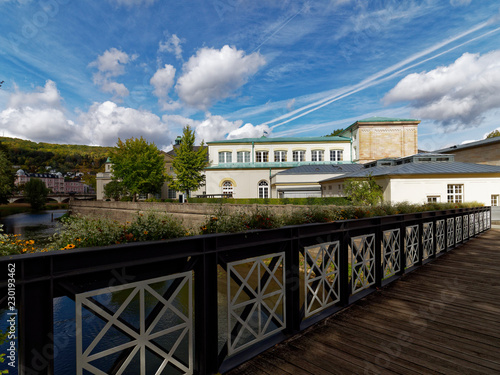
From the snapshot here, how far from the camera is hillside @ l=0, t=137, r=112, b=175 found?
419ft

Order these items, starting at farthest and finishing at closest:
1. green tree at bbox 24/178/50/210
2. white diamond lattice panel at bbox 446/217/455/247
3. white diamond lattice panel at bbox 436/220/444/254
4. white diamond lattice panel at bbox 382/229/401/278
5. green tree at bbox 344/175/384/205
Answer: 1. green tree at bbox 24/178/50/210
2. green tree at bbox 344/175/384/205
3. white diamond lattice panel at bbox 446/217/455/247
4. white diamond lattice panel at bbox 436/220/444/254
5. white diamond lattice panel at bbox 382/229/401/278

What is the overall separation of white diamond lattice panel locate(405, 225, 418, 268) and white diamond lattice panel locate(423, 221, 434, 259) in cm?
85

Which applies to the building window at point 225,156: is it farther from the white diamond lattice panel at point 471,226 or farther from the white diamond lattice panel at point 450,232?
the white diamond lattice panel at point 450,232

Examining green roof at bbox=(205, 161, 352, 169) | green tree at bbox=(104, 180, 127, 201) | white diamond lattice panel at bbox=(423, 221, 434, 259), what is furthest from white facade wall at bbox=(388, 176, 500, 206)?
green tree at bbox=(104, 180, 127, 201)

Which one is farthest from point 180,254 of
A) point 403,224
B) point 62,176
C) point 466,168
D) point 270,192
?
point 62,176

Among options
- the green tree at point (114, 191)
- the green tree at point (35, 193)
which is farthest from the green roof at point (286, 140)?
the green tree at point (35, 193)

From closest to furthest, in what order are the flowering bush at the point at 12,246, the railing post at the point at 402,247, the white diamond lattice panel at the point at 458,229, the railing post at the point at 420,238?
the flowering bush at the point at 12,246, the railing post at the point at 402,247, the railing post at the point at 420,238, the white diamond lattice panel at the point at 458,229

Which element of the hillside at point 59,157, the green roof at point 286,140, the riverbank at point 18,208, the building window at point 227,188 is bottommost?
the riverbank at point 18,208

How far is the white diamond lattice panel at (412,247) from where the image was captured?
6.91 m

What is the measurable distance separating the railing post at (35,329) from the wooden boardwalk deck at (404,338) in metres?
1.80

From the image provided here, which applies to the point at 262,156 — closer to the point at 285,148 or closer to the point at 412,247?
the point at 285,148

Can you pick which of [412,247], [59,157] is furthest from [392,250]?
[59,157]

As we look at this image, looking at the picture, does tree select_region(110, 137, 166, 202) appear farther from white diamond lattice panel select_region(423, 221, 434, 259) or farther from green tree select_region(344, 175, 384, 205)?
white diamond lattice panel select_region(423, 221, 434, 259)

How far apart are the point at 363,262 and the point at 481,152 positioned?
40.6 metres
